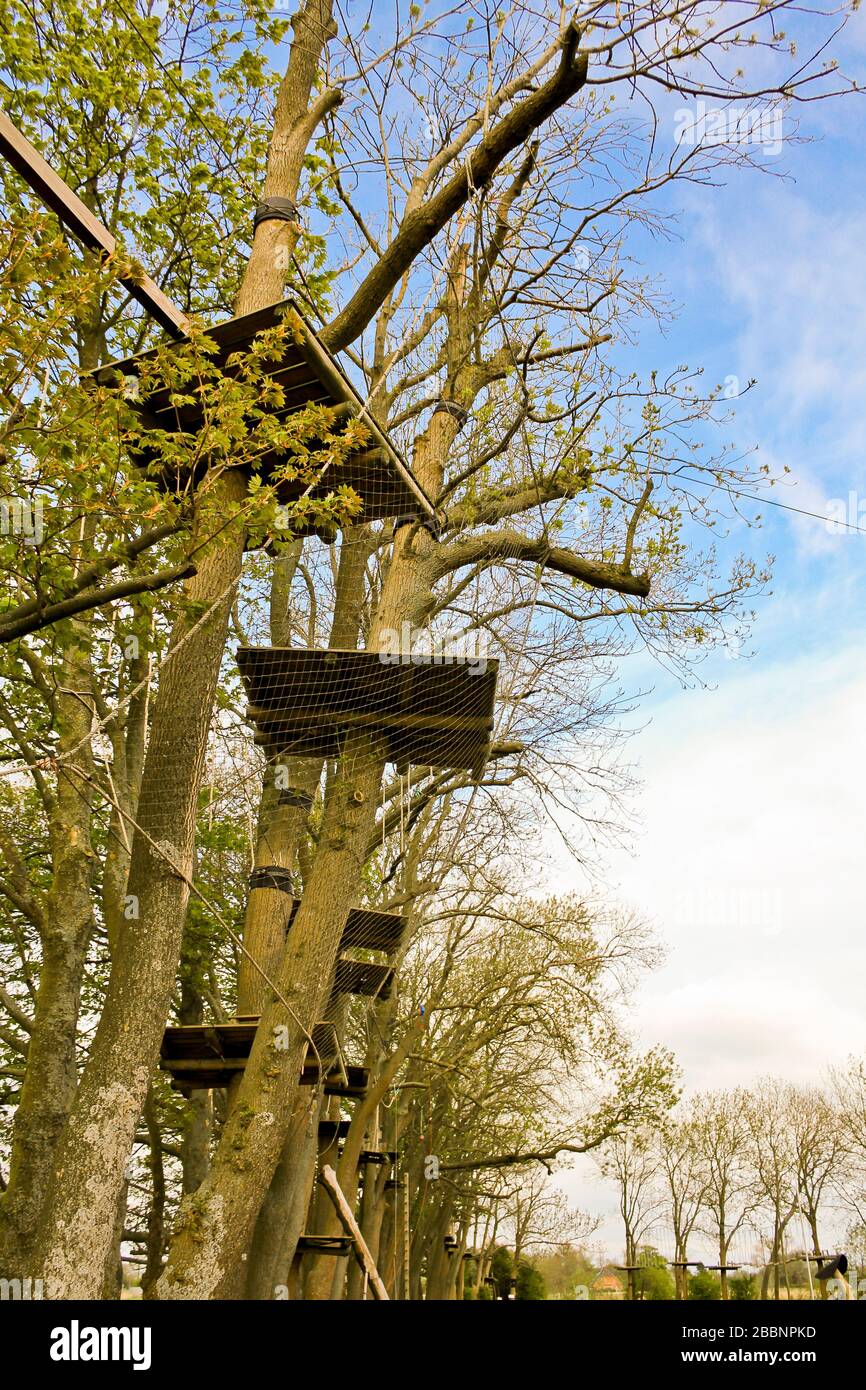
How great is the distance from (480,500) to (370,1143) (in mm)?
8871

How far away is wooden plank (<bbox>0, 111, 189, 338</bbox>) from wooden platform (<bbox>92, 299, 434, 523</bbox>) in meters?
0.30

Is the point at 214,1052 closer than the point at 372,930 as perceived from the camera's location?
Yes

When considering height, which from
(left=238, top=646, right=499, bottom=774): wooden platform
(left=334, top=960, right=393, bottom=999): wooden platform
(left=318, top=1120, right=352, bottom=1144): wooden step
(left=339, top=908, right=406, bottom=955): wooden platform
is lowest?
(left=318, top=1120, right=352, bottom=1144): wooden step

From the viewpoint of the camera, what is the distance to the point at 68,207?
4.75m

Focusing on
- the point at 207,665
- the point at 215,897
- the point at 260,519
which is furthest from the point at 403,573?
the point at 215,897

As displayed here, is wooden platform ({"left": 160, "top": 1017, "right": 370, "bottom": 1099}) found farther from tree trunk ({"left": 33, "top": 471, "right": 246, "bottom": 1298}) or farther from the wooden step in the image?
the wooden step

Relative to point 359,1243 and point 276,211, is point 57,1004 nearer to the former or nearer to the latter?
point 359,1243

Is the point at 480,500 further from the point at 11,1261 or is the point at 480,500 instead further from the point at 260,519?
the point at 11,1261

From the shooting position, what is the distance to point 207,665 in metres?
5.83

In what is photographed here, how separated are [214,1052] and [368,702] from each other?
3303mm

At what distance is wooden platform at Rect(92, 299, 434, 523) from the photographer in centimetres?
552

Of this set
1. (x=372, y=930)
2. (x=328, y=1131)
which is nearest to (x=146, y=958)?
(x=372, y=930)

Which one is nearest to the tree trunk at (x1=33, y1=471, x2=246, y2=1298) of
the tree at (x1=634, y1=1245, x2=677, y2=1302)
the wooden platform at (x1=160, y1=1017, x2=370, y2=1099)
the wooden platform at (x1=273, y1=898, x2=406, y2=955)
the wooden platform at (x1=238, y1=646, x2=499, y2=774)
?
the wooden platform at (x1=238, y1=646, x2=499, y2=774)

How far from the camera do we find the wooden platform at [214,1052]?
782 centimetres
